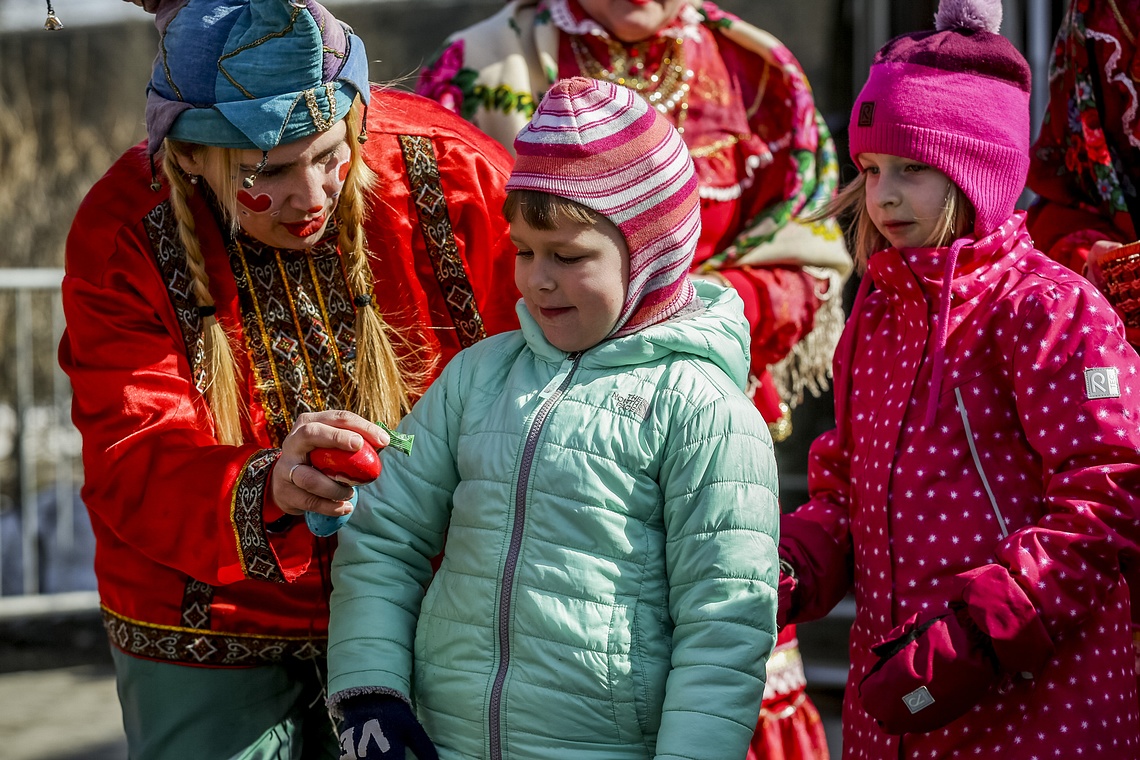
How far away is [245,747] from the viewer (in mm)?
2291

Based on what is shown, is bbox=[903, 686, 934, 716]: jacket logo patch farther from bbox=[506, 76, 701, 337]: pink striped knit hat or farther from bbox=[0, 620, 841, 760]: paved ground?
bbox=[0, 620, 841, 760]: paved ground

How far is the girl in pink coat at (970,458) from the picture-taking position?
1.86 meters

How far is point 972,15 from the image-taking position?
2.19 m

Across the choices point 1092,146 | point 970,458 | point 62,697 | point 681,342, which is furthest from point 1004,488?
point 62,697

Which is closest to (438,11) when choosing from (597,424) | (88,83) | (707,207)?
(88,83)

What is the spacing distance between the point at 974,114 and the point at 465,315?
2.87 feet

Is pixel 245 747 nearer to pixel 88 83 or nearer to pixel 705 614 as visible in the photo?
pixel 705 614

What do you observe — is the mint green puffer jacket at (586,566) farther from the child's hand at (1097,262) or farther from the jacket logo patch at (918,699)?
the child's hand at (1097,262)

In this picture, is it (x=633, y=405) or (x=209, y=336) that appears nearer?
(x=633, y=405)

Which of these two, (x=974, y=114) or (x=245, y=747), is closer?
(x=974, y=114)

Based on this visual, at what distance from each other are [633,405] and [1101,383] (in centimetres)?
63

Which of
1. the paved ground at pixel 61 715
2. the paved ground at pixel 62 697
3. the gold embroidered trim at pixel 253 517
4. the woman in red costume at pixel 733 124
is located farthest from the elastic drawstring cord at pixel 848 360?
the paved ground at pixel 61 715

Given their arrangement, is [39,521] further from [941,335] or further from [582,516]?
[941,335]

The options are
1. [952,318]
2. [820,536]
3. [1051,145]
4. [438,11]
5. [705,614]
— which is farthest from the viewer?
[438,11]
